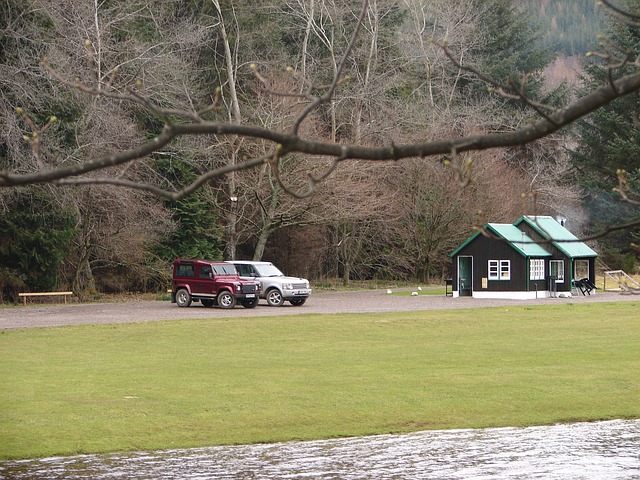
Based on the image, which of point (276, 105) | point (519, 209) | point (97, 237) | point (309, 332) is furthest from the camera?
point (519, 209)

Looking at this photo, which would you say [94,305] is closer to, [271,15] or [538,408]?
[271,15]

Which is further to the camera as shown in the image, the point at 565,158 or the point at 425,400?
the point at 565,158

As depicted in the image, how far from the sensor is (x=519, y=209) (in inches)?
2549

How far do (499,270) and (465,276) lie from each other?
73.6 inches

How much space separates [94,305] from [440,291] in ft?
68.2

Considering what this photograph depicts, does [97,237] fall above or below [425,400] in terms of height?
above

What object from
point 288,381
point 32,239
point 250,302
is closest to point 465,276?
point 250,302

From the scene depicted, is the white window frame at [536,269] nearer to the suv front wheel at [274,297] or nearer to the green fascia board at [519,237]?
the green fascia board at [519,237]

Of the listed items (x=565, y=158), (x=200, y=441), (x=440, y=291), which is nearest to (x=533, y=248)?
(x=440, y=291)

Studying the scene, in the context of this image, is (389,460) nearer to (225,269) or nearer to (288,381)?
(288,381)

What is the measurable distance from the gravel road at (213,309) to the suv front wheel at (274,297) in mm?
307

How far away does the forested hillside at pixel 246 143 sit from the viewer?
132 feet

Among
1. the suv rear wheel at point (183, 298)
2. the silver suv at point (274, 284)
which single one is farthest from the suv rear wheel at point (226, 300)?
the suv rear wheel at point (183, 298)

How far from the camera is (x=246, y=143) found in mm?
51750
